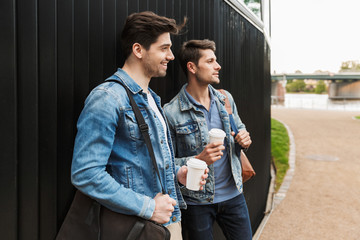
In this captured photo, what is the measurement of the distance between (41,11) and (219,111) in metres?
1.51

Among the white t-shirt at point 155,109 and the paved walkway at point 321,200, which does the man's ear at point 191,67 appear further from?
the paved walkway at point 321,200

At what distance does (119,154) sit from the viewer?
5.02ft

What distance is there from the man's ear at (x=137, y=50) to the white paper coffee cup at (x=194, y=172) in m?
0.63

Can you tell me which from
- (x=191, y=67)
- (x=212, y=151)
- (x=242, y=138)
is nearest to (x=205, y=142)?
(x=242, y=138)

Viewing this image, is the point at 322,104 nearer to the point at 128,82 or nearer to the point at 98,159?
the point at 128,82

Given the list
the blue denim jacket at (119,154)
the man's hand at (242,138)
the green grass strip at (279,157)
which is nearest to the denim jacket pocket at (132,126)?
the blue denim jacket at (119,154)

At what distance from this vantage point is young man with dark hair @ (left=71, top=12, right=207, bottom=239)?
4.50ft

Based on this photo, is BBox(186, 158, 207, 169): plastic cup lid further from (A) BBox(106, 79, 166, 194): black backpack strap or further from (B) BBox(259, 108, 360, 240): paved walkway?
(B) BBox(259, 108, 360, 240): paved walkway

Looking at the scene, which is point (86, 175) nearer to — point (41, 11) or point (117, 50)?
point (41, 11)

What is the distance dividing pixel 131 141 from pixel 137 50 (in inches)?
19.8

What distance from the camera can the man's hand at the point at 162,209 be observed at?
1.50 metres

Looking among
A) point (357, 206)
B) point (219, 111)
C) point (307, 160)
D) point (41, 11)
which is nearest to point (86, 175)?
point (41, 11)

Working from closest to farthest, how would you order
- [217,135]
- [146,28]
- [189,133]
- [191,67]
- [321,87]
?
[146,28], [217,135], [189,133], [191,67], [321,87]

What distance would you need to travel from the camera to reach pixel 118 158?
1539mm
